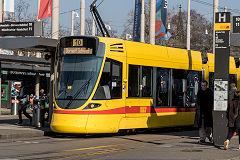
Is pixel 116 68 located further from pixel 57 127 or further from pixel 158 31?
pixel 158 31

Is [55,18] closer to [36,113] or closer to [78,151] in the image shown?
[36,113]

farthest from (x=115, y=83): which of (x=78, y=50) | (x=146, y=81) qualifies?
(x=146, y=81)

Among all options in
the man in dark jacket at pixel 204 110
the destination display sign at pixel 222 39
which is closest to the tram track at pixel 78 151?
the man in dark jacket at pixel 204 110

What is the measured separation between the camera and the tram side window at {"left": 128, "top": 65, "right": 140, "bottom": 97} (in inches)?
709

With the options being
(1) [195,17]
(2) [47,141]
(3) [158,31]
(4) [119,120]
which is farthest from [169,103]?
(1) [195,17]

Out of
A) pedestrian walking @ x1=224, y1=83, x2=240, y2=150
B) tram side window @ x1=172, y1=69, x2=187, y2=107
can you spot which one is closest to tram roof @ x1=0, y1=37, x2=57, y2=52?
tram side window @ x1=172, y1=69, x2=187, y2=107

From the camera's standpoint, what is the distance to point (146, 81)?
1878cm

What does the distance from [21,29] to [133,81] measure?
6.59 meters

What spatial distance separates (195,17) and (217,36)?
72025 mm

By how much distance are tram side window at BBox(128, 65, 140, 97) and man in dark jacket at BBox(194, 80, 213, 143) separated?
329cm

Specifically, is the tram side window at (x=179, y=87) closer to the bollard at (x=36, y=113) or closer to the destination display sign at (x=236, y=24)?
the destination display sign at (x=236, y=24)

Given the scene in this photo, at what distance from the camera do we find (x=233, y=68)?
2484 centimetres

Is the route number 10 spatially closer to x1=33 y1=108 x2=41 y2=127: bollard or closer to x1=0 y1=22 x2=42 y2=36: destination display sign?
x1=0 y1=22 x2=42 y2=36: destination display sign

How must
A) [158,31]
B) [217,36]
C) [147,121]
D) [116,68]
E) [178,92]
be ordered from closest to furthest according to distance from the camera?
1. [217,36]
2. [116,68]
3. [147,121]
4. [178,92]
5. [158,31]
